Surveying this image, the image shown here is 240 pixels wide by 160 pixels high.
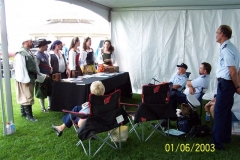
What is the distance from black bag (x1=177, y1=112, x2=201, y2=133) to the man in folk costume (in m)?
2.28

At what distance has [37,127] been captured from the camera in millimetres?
3672

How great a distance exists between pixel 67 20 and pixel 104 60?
726 centimetres

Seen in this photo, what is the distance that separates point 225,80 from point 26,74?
9.08 ft

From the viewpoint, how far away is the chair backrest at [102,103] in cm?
251

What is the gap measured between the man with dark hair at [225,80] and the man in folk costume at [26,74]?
105 inches

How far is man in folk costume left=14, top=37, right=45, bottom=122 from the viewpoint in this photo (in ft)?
12.0

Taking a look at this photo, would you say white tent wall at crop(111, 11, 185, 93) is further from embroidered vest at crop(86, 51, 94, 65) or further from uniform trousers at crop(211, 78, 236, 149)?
uniform trousers at crop(211, 78, 236, 149)

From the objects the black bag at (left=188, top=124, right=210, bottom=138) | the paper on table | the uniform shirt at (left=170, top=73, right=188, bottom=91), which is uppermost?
the uniform shirt at (left=170, top=73, right=188, bottom=91)

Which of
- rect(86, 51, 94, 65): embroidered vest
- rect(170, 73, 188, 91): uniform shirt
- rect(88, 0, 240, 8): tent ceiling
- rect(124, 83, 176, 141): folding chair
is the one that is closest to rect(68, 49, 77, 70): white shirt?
rect(86, 51, 94, 65): embroidered vest

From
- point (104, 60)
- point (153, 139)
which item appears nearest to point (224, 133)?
point (153, 139)

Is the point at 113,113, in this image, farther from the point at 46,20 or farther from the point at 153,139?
the point at 46,20

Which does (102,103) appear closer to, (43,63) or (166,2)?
(43,63)

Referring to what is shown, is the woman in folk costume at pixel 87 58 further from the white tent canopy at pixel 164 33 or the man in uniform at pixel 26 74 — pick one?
the man in uniform at pixel 26 74

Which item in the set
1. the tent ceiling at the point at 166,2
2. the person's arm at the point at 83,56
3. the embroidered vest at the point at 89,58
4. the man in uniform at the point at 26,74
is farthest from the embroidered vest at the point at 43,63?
the tent ceiling at the point at 166,2
